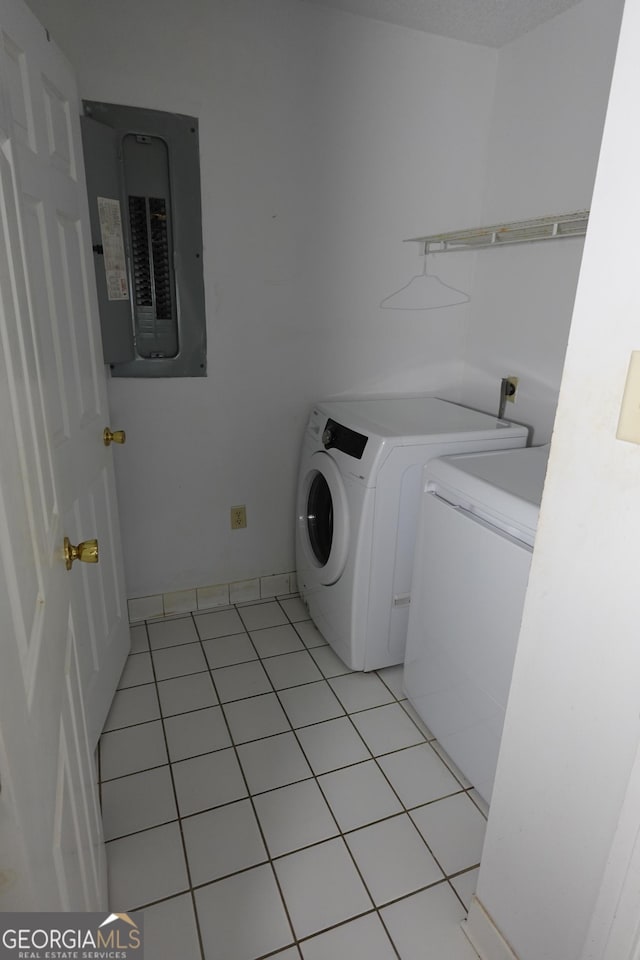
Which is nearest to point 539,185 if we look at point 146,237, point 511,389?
point 511,389

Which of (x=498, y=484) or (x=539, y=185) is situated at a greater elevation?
(x=539, y=185)

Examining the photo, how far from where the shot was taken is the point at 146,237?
1923 mm

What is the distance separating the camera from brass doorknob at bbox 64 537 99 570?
943mm

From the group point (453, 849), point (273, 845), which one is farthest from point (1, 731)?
point (453, 849)

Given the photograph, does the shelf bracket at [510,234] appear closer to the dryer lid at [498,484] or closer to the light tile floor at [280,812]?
the dryer lid at [498,484]

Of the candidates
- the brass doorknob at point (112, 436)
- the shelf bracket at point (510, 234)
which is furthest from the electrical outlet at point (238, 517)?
the shelf bracket at point (510, 234)

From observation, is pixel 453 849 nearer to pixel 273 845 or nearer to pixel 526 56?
pixel 273 845

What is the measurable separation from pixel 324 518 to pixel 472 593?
863 millimetres

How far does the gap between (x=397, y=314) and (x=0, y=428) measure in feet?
6.61

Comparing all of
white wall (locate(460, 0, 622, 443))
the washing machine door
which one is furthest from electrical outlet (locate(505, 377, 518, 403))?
the washing machine door

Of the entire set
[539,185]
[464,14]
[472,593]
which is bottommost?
[472,593]

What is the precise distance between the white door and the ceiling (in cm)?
111

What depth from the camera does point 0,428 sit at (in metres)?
0.59

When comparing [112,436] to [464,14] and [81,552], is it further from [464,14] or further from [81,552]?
[464,14]
